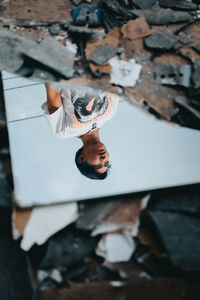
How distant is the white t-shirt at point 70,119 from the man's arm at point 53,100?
0.09ft

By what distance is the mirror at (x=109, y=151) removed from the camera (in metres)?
1.81

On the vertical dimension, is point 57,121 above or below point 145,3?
below

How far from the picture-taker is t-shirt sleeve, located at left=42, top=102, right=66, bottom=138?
2.07 m

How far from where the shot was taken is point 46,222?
1669mm

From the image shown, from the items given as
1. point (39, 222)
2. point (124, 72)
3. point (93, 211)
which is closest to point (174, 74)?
point (124, 72)

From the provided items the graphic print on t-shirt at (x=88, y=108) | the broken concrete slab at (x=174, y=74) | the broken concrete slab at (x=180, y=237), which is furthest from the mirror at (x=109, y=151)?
the broken concrete slab at (x=174, y=74)

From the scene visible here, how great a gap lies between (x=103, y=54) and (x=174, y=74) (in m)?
0.75

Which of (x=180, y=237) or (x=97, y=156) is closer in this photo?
(x=180, y=237)

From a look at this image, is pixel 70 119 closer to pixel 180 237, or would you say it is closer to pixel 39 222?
pixel 39 222

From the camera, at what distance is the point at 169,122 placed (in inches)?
88.2

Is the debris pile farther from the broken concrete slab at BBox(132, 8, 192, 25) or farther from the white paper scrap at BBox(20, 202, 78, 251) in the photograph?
the white paper scrap at BBox(20, 202, 78, 251)

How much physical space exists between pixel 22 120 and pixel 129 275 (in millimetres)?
1367

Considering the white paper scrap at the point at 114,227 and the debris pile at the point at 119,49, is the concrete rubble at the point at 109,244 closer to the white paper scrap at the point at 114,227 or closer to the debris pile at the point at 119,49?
the white paper scrap at the point at 114,227

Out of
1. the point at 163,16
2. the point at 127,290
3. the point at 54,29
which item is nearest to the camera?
the point at 127,290
